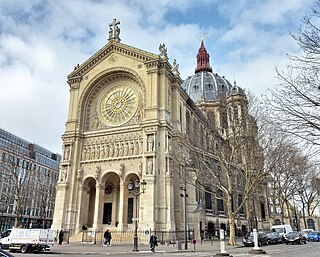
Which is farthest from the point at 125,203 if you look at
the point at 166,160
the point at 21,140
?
the point at 21,140

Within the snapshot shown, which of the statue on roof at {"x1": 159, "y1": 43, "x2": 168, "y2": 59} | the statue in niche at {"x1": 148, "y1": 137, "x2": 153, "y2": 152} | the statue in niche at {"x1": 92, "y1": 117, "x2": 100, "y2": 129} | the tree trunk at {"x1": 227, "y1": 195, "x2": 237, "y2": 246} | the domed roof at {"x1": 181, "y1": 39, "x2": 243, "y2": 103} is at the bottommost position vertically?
the tree trunk at {"x1": 227, "y1": 195, "x2": 237, "y2": 246}

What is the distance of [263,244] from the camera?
3003cm

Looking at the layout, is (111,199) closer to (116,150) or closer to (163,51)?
(116,150)

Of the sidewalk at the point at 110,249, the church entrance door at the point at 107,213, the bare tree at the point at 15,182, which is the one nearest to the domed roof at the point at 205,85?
the church entrance door at the point at 107,213

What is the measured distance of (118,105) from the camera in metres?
39.8

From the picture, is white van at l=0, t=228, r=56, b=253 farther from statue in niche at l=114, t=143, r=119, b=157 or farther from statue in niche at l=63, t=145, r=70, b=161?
statue in niche at l=63, t=145, r=70, b=161

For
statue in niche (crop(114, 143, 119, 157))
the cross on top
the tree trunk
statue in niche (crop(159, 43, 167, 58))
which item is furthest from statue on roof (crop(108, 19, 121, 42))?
the tree trunk

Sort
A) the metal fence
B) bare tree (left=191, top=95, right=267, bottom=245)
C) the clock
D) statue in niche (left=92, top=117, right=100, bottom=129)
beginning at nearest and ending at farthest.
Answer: bare tree (left=191, top=95, right=267, bottom=245) → the metal fence → the clock → statue in niche (left=92, top=117, right=100, bottom=129)

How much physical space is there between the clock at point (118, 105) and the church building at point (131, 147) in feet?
0.44

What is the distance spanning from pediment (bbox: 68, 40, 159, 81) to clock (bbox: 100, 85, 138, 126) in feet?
13.7

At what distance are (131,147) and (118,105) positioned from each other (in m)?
6.75

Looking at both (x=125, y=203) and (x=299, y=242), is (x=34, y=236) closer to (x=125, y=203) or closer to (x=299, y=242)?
(x=125, y=203)

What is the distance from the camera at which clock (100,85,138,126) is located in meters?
38.8

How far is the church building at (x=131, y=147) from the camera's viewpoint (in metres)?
32.1
